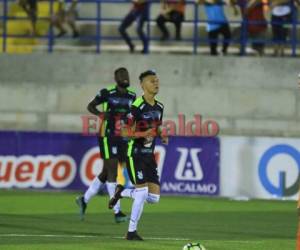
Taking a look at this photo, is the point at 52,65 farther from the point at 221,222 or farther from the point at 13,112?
the point at 221,222

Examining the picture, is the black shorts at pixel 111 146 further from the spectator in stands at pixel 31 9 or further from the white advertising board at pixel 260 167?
the spectator in stands at pixel 31 9

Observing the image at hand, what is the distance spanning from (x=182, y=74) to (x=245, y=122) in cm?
172

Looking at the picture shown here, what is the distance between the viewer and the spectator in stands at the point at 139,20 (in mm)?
26875

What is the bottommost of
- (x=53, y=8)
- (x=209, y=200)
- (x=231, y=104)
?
(x=209, y=200)

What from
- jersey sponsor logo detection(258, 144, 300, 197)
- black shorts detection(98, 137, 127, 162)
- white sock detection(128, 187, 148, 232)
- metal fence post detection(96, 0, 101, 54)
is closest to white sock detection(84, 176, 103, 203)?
black shorts detection(98, 137, 127, 162)

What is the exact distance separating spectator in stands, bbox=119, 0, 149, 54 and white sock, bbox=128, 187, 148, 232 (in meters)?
11.4

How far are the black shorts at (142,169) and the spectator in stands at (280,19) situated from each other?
11011 millimetres

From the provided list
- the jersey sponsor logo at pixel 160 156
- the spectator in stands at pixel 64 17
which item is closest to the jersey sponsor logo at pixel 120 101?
the jersey sponsor logo at pixel 160 156

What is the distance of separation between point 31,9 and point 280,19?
5.81m

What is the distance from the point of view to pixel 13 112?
1042 inches

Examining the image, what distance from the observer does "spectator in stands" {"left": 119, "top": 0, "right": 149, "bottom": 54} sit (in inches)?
1058

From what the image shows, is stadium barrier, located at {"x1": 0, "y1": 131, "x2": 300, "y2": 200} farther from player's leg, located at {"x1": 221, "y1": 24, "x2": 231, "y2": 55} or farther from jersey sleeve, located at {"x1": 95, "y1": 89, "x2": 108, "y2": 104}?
jersey sleeve, located at {"x1": 95, "y1": 89, "x2": 108, "y2": 104}

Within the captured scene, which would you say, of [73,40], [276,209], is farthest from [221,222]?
[73,40]

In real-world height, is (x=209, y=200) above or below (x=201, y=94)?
below
